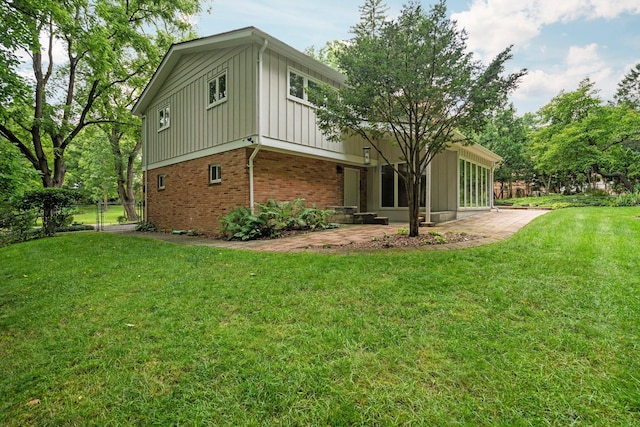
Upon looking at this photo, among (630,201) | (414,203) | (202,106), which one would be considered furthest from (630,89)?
(202,106)

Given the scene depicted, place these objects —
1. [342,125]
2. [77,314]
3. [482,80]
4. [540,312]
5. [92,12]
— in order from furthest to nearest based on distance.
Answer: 1. [92,12]
2. [342,125]
3. [482,80]
4. [77,314]
5. [540,312]

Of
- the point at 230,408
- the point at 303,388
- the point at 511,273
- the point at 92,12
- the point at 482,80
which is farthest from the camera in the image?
the point at 92,12

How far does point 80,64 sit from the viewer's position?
1588 cm

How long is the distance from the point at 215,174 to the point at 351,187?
5.31 metres

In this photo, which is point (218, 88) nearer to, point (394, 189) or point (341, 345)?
point (394, 189)

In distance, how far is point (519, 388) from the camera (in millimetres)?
1689

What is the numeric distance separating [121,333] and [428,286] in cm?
304

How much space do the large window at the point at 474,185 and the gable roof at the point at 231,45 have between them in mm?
5966

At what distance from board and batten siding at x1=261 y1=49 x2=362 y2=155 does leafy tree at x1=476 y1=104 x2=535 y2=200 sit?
23.2 m

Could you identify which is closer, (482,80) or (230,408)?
(230,408)

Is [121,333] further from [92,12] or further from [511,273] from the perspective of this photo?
[92,12]

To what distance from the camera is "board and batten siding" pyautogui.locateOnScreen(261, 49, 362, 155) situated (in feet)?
27.4

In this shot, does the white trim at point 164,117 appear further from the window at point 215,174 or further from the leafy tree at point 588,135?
the leafy tree at point 588,135

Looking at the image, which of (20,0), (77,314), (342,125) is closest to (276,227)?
(342,125)
